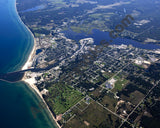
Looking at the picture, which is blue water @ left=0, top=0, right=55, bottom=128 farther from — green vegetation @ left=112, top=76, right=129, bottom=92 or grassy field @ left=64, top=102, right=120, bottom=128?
green vegetation @ left=112, top=76, right=129, bottom=92

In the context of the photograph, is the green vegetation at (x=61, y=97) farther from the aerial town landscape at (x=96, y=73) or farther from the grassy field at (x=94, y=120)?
the grassy field at (x=94, y=120)

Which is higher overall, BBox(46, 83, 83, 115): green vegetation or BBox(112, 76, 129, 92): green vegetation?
BBox(46, 83, 83, 115): green vegetation

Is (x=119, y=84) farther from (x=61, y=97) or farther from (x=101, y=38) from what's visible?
(x=101, y=38)

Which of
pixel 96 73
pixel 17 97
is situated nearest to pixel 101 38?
pixel 96 73

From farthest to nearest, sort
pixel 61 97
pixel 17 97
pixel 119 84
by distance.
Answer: pixel 119 84
pixel 17 97
pixel 61 97

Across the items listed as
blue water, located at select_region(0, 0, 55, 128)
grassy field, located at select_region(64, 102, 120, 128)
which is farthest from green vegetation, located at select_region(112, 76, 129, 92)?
blue water, located at select_region(0, 0, 55, 128)
